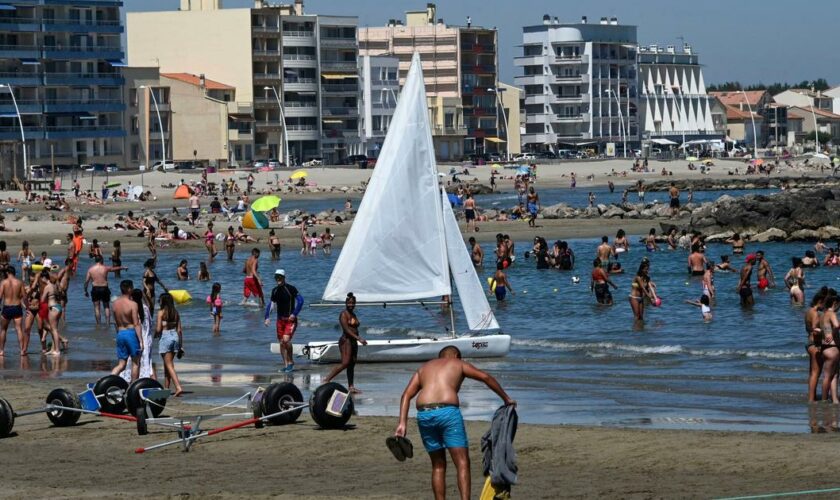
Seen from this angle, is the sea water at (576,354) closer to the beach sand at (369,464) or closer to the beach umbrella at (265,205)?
the beach sand at (369,464)

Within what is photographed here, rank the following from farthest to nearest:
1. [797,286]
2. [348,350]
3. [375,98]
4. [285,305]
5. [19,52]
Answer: [375,98], [19,52], [797,286], [285,305], [348,350]

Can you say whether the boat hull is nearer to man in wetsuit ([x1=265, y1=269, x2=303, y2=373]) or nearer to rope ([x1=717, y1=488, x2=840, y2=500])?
man in wetsuit ([x1=265, y1=269, x2=303, y2=373])

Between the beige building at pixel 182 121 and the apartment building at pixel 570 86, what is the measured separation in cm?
5292

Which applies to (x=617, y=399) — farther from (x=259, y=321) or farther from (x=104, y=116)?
(x=104, y=116)

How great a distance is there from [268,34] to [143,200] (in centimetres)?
4545

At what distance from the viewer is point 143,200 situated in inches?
3135

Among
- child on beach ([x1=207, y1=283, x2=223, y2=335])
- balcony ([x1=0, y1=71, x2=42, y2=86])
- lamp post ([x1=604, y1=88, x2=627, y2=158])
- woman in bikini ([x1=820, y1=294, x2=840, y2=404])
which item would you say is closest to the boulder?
child on beach ([x1=207, y1=283, x2=223, y2=335])

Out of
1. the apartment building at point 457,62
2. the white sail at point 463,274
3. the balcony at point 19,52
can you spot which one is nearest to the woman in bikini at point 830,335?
the white sail at point 463,274

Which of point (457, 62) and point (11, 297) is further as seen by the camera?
point (457, 62)

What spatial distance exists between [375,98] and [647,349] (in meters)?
111

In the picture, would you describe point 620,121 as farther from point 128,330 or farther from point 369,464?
point 369,464

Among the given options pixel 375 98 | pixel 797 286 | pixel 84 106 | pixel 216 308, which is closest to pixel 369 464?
pixel 216 308

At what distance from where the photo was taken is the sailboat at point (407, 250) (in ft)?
71.3

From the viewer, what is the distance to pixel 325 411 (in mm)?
14883
